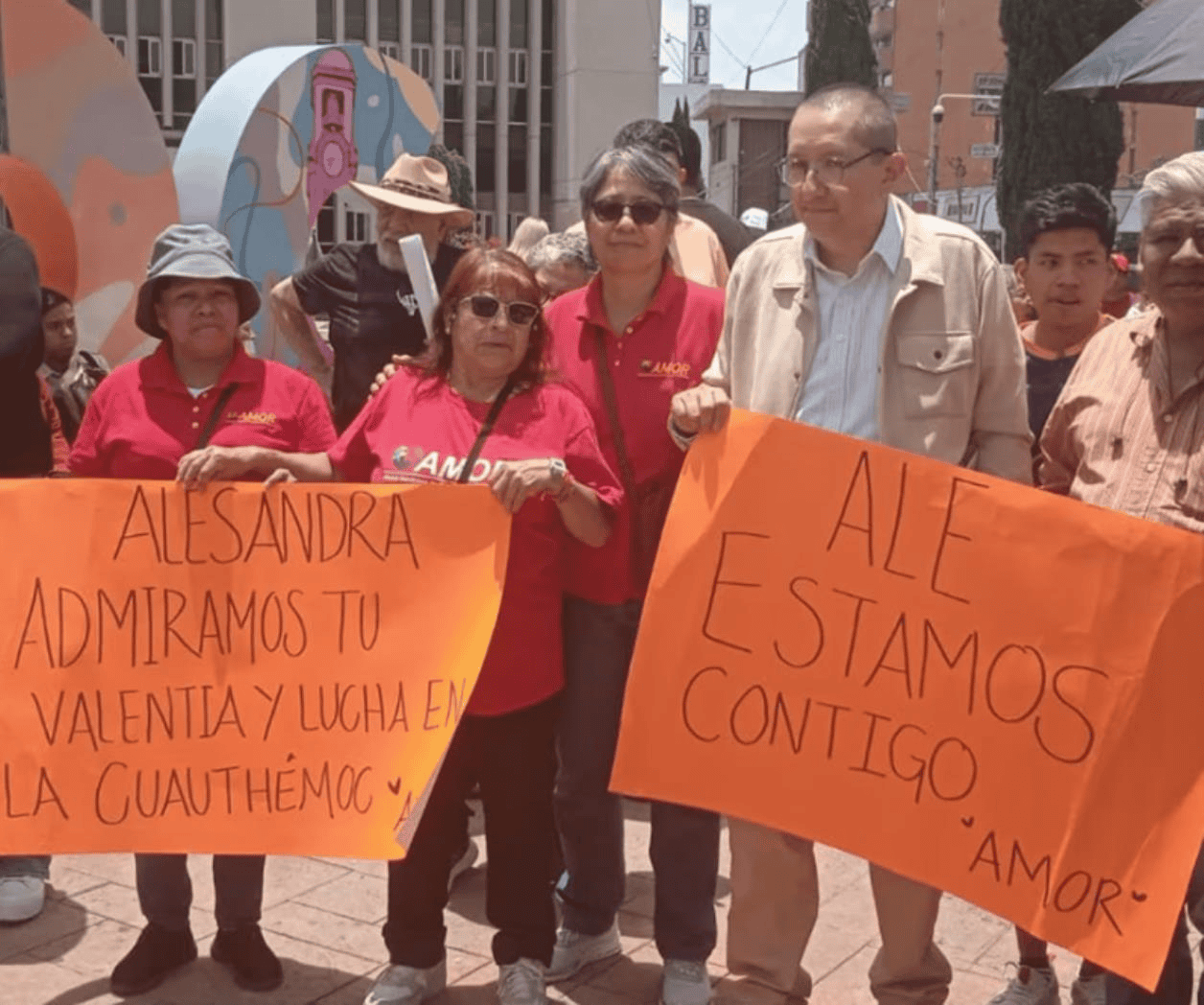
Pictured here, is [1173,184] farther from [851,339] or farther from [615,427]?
[615,427]

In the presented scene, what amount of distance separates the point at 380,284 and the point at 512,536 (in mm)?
2054

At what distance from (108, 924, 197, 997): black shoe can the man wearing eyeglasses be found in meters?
1.51

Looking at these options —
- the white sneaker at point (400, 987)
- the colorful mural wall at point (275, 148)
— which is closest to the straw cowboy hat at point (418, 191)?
the white sneaker at point (400, 987)

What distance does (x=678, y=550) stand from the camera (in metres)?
3.31

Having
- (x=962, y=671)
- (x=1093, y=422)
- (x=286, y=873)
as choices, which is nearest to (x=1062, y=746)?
(x=962, y=671)

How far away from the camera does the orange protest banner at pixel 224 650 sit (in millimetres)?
3498

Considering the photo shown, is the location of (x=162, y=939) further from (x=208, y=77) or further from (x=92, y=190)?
(x=208, y=77)

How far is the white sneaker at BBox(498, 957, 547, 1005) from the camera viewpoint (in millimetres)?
3781

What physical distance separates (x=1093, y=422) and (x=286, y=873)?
2.90m

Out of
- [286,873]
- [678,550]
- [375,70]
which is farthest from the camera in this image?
[375,70]

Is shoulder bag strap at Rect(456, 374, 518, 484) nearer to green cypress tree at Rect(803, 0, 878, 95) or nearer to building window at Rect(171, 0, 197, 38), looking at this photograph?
green cypress tree at Rect(803, 0, 878, 95)

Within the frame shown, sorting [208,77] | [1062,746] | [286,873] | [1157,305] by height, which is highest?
[208,77]

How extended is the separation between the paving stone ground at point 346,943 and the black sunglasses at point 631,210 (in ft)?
6.49

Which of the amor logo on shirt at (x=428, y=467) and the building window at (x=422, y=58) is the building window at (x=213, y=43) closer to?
the building window at (x=422, y=58)
